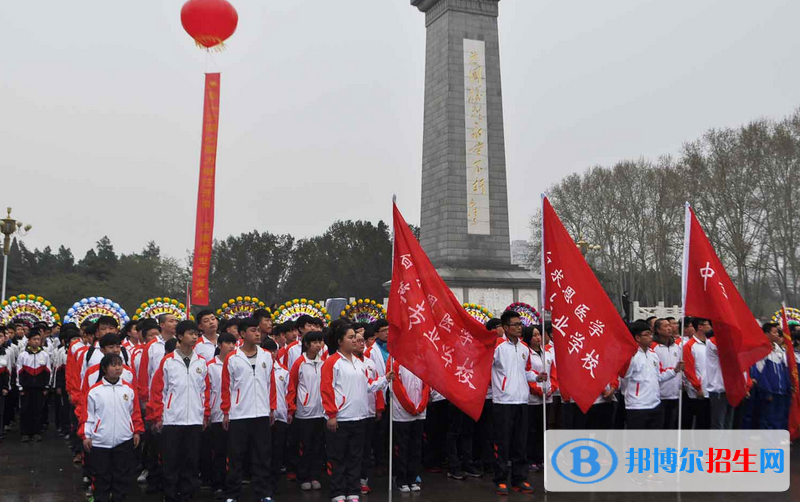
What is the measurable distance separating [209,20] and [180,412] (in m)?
6.07

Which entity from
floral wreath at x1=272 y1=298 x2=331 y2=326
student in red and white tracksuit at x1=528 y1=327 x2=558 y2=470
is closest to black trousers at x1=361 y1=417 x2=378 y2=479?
student in red and white tracksuit at x1=528 y1=327 x2=558 y2=470

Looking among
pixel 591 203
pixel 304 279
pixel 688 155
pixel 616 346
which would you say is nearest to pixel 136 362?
pixel 616 346

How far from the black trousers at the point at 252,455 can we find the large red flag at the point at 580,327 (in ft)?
8.23

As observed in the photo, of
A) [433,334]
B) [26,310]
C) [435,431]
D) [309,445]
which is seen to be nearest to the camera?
[433,334]

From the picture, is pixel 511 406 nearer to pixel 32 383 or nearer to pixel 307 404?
pixel 307 404

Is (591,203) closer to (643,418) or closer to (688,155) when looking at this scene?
(688,155)

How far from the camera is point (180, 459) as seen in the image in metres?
6.41

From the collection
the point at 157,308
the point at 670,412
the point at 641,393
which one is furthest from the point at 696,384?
the point at 157,308

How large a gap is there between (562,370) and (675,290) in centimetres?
3730

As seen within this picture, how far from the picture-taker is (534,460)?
8023mm

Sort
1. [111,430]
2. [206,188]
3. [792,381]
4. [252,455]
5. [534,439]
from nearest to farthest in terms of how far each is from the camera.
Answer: [111,430] < [252,455] < [534,439] < [792,381] < [206,188]

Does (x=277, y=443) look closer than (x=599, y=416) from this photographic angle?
Yes

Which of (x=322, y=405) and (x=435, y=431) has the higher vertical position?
(x=322, y=405)

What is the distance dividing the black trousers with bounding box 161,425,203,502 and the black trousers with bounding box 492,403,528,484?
2553mm
